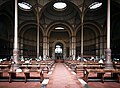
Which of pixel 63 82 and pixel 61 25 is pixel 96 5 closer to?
pixel 61 25

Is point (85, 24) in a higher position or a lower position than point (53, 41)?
higher

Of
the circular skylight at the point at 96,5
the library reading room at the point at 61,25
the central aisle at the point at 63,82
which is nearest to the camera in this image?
the central aisle at the point at 63,82

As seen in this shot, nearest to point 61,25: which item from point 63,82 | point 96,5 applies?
point 96,5

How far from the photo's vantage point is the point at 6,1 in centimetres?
2059

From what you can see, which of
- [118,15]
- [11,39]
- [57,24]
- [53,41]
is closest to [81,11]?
[118,15]

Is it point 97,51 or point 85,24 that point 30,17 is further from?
point 97,51

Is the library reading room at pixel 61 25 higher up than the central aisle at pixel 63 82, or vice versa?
the library reading room at pixel 61 25

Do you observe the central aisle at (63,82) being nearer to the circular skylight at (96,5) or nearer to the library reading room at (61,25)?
the library reading room at (61,25)

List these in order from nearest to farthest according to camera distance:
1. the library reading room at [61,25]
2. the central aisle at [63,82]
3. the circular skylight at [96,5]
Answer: the central aisle at [63,82]
the library reading room at [61,25]
the circular skylight at [96,5]

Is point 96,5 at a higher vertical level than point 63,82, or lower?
higher

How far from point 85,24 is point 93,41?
435 cm

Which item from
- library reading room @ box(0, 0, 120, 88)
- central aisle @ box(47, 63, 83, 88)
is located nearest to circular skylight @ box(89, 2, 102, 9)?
library reading room @ box(0, 0, 120, 88)

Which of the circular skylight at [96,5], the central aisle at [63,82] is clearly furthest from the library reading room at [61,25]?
the central aisle at [63,82]

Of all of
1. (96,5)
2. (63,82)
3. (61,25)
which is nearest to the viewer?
(63,82)
